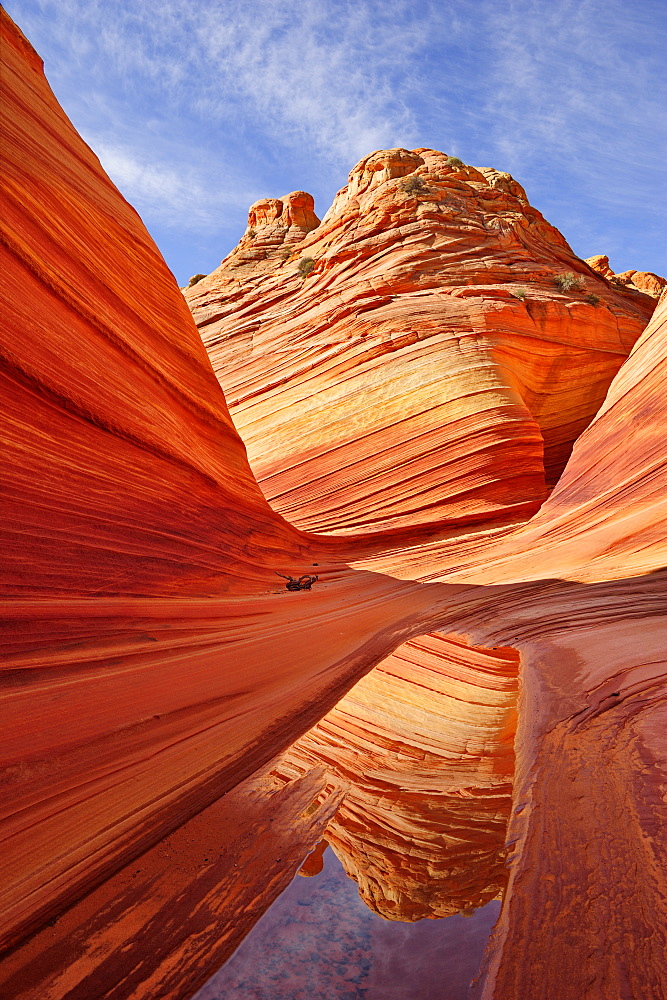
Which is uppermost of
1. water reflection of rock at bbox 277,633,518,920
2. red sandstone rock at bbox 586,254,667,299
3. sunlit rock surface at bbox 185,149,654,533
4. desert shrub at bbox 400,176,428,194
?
red sandstone rock at bbox 586,254,667,299

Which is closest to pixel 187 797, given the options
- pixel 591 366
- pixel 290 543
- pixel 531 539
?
pixel 290 543

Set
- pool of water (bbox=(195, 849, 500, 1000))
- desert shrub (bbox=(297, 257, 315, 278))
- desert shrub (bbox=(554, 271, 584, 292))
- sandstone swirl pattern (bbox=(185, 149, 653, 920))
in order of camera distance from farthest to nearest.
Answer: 1. desert shrub (bbox=(297, 257, 315, 278))
2. desert shrub (bbox=(554, 271, 584, 292))
3. sandstone swirl pattern (bbox=(185, 149, 653, 920))
4. pool of water (bbox=(195, 849, 500, 1000))

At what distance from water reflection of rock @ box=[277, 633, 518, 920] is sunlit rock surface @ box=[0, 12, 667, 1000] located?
80 mm

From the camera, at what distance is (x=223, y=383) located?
1498 centimetres

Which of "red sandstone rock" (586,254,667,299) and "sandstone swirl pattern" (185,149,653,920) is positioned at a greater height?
"red sandstone rock" (586,254,667,299)

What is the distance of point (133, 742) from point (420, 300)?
1223 cm

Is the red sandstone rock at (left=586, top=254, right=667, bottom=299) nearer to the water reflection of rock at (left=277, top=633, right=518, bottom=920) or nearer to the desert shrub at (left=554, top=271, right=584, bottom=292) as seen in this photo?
the desert shrub at (left=554, top=271, right=584, bottom=292)

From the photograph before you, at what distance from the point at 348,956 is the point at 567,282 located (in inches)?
594

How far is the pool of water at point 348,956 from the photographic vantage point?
1.28 m

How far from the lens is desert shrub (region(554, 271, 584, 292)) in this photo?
14.4 metres

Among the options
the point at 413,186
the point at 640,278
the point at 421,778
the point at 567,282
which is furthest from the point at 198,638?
the point at 640,278

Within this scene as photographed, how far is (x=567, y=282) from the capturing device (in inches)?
563

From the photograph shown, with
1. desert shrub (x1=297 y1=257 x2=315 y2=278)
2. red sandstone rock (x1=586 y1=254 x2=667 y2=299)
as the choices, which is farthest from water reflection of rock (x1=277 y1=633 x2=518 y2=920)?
red sandstone rock (x1=586 y1=254 x2=667 y2=299)

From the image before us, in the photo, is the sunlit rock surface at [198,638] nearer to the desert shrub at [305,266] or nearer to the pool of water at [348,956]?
the pool of water at [348,956]
